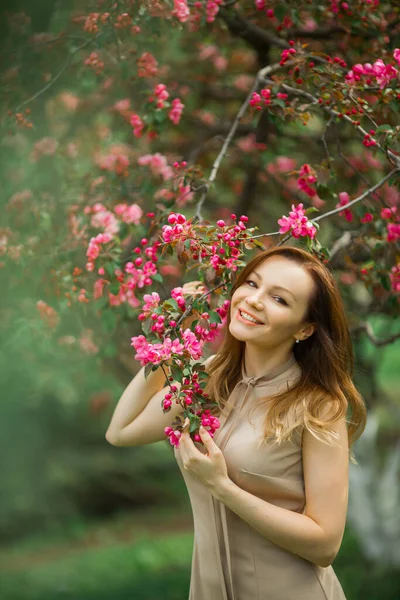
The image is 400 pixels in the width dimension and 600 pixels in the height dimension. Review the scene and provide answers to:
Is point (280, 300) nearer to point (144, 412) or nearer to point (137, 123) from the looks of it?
point (144, 412)

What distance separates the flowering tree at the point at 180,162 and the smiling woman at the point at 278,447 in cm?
9

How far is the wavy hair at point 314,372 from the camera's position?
5.82 feet

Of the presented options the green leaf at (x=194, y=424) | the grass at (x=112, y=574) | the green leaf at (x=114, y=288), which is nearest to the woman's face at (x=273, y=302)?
the green leaf at (x=194, y=424)

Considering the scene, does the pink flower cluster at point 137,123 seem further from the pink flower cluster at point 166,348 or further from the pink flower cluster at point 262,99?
the pink flower cluster at point 166,348

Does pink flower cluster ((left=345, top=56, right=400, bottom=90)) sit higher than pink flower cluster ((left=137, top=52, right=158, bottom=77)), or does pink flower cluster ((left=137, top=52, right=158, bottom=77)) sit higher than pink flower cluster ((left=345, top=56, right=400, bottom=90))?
pink flower cluster ((left=345, top=56, right=400, bottom=90))

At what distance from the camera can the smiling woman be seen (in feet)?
5.71

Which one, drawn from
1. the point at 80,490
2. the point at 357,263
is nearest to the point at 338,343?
the point at 357,263

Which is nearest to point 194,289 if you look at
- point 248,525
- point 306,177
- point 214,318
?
point 214,318

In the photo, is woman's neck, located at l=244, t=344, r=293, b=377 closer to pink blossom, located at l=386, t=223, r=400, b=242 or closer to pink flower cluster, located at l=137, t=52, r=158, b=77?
pink blossom, located at l=386, t=223, r=400, b=242

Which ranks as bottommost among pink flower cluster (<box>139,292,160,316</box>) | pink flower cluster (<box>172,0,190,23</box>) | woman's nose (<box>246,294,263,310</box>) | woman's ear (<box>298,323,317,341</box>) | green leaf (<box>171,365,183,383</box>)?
woman's ear (<box>298,323,317,341</box>)

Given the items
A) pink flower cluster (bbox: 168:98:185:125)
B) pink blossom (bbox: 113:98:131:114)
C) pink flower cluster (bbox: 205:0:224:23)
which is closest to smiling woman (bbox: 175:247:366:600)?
pink flower cluster (bbox: 168:98:185:125)

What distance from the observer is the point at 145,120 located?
9.14 feet

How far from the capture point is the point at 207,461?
1711mm

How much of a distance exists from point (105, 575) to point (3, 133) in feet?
11.4
